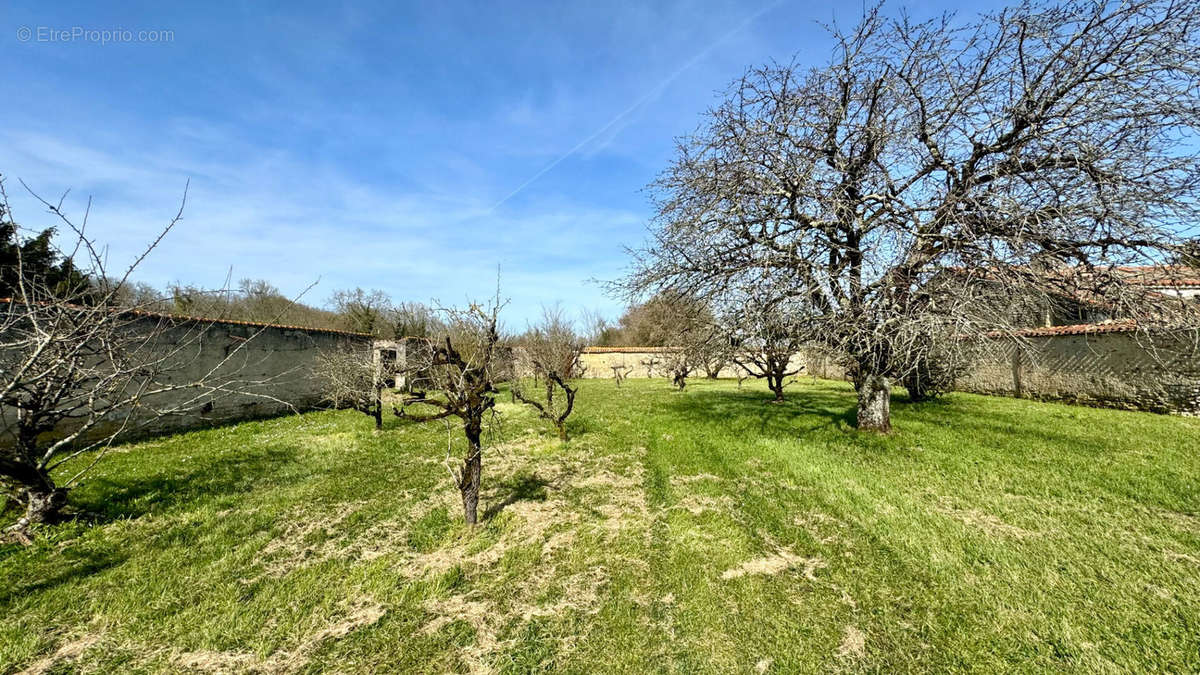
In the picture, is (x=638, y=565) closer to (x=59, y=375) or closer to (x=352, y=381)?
(x=59, y=375)

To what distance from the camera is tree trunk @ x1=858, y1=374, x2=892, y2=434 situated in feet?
23.6

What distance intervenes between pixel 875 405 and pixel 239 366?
13.4 meters

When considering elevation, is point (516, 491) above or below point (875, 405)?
below

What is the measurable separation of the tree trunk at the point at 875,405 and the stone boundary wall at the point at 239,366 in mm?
10243

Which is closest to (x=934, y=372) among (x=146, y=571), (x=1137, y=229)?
(x=1137, y=229)

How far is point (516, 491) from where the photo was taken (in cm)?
516

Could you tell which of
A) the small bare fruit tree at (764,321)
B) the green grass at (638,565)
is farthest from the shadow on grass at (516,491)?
the small bare fruit tree at (764,321)

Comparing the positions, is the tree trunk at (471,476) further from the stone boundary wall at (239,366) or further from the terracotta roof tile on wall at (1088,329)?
the terracotta roof tile on wall at (1088,329)

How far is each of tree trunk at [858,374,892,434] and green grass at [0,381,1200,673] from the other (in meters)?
0.77

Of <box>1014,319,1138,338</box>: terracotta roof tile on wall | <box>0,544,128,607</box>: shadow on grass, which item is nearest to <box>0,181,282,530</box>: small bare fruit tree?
<box>0,544,128,607</box>: shadow on grass

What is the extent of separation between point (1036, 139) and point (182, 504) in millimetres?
11333

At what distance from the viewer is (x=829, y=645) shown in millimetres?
2541

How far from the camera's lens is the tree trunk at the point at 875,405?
7.19m

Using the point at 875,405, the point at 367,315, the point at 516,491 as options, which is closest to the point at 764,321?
the point at 875,405
